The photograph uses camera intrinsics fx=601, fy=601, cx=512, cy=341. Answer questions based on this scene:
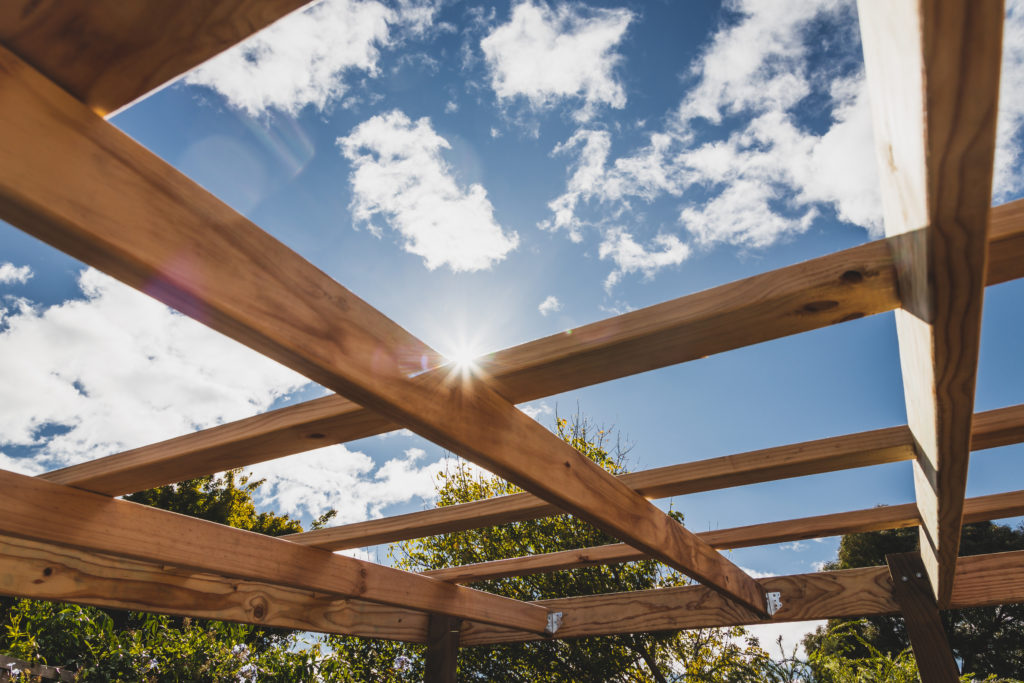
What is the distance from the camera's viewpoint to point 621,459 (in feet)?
32.1

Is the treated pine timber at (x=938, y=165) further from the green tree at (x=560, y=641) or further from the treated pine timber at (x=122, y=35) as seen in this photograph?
the green tree at (x=560, y=641)

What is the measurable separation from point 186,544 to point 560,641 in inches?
275

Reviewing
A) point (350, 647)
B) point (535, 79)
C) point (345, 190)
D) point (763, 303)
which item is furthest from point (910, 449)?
point (350, 647)


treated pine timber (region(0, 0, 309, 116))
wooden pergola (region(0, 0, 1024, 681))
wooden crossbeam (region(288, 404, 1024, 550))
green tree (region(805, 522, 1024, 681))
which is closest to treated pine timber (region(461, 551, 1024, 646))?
wooden pergola (region(0, 0, 1024, 681))

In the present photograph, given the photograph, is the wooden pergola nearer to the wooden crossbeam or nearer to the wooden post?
the wooden crossbeam

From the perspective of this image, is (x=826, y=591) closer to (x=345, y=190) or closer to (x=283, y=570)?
(x=283, y=570)

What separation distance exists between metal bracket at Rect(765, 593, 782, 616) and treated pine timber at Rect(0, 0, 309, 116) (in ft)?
13.9

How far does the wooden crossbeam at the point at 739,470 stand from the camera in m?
2.17

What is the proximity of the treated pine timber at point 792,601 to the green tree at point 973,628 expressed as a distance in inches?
341

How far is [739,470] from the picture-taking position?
245 centimetres

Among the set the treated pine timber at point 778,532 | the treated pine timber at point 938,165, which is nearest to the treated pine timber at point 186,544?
the treated pine timber at point 778,532

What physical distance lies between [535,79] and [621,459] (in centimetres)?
664

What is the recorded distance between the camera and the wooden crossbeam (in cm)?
217

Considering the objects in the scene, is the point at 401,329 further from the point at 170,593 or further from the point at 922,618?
the point at 922,618
